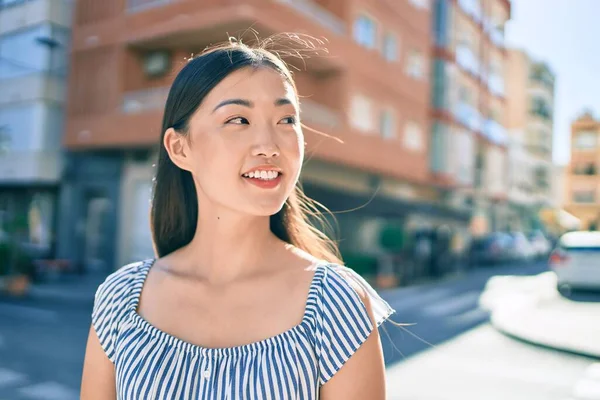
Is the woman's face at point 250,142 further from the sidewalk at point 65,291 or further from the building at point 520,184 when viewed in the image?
the building at point 520,184

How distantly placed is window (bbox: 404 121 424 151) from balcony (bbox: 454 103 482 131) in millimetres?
5593

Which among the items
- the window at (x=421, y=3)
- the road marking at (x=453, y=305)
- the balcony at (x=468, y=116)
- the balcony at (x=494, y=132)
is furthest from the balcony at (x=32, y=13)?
the balcony at (x=494, y=132)

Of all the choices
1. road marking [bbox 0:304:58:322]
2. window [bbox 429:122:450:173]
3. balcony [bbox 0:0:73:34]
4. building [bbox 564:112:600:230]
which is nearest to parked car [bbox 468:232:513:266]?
window [bbox 429:122:450:173]

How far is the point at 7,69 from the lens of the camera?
20.8 metres

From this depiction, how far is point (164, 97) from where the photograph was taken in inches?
595

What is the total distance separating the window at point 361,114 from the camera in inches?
743

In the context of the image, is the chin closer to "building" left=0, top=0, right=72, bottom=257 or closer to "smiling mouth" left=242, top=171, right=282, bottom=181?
"smiling mouth" left=242, top=171, right=282, bottom=181

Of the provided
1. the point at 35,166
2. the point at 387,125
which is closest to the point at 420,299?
the point at 387,125

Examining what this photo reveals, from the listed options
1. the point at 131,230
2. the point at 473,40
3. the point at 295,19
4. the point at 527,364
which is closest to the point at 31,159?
the point at 131,230

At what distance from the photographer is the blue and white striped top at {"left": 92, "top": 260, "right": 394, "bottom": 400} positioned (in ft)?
4.77

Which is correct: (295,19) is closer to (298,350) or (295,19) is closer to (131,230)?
(131,230)

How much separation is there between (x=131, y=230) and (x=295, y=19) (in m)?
8.00

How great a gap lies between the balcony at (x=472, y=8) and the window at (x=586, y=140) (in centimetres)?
2630

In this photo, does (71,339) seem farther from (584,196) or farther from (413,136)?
(584,196)
